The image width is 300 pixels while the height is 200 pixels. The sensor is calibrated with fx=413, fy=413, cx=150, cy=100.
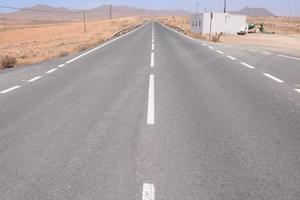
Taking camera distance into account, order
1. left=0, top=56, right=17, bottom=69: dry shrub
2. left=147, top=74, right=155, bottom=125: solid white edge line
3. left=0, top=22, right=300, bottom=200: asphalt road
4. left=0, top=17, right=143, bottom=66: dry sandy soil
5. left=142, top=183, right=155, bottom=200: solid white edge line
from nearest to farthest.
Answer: left=142, top=183, right=155, bottom=200: solid white edge line
left=0, top=22, right=300, bottom=200: asphalt road
left=147, top=74, right=155, bottom=125: solid white edge line
left=0, top=56, right=17, bottom=69: dry shrub
left=0, top=17, right=143, bottom=66: dry sandy soil

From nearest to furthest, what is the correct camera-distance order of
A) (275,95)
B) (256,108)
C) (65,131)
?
(65,131)
(256,108)
(275,95)

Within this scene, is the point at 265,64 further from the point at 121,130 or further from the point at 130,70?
the point at 121,130

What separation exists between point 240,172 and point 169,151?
1140 millimetres

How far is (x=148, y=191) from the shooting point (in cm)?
452

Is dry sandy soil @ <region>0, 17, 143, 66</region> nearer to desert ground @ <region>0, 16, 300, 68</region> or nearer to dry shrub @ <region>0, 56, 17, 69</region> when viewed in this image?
desert ground @ <region>0, 16, 300, 68</region>

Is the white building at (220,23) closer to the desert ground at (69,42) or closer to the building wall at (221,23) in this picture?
the building wall at (221,23)

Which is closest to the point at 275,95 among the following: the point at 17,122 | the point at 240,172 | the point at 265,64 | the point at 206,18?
the point at 240,172

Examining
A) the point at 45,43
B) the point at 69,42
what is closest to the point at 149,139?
the point at 69,42

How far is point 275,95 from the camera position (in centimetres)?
1009

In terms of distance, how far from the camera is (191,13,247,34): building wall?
69.1 meters

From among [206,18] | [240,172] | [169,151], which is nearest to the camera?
[240,172]

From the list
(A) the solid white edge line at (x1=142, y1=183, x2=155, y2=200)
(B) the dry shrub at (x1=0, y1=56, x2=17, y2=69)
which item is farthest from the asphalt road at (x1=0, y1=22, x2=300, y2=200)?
(B) the dry shrub at (x1=0, y1=56, x2=17, y2=69)

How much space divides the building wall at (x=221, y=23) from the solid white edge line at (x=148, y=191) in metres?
65.8

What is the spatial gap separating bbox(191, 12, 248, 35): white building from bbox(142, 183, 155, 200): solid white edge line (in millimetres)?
65848
